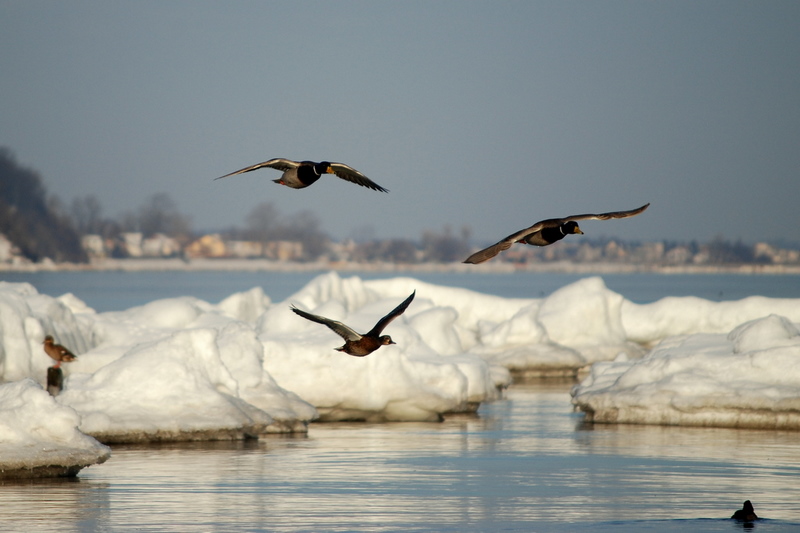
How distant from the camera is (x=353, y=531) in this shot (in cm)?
1398

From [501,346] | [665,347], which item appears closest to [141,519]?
[665,347]

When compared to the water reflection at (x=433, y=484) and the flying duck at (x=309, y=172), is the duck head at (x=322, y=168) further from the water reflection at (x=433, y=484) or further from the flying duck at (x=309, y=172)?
the water reflection at (x=433, y=484)

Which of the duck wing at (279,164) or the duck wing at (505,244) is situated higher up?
the duck wing at (279,164)

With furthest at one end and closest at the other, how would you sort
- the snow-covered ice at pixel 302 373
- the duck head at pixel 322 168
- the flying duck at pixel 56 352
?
1. the flying duck at pixel 56 352
2. the snow-covered ice at pixel 302 373
3. the duck head at pixel 322 168

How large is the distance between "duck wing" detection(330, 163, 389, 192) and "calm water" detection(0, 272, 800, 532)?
387 centimetres

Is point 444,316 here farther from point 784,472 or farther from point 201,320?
point 784,472

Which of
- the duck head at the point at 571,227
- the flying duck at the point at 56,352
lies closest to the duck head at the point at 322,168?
the duck head at the point at 571,227

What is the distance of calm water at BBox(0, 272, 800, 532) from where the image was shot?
1460cm

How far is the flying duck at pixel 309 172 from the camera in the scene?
14161 millimetres

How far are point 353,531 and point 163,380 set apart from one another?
7166 mm

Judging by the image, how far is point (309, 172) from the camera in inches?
560

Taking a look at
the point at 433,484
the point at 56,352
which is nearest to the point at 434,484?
the point at 433,484

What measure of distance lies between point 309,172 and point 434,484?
5.56m

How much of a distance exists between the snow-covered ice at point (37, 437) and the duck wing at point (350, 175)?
197 inches
